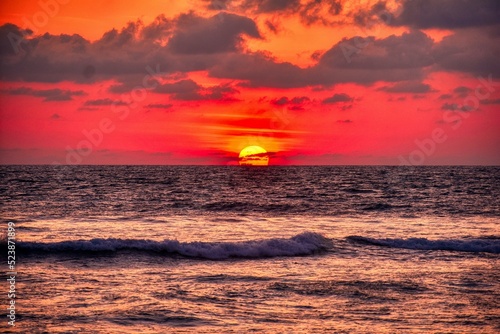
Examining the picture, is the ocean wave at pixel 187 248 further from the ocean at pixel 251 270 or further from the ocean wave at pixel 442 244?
Answer: the ocean wave at pixel 442 244

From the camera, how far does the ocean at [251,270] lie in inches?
622

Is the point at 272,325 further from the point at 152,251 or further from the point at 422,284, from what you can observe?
the point at 152,251

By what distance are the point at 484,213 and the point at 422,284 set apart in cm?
2923

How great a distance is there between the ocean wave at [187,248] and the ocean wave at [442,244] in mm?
3770

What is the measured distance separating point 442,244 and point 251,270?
41.0ft

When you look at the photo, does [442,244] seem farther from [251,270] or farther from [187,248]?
[187,248]

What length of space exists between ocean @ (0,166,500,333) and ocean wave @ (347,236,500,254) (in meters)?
0.11

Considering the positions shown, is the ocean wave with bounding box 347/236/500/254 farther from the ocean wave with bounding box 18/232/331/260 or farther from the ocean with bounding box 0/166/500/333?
the ocean wave with bounding box 18/232/331/260

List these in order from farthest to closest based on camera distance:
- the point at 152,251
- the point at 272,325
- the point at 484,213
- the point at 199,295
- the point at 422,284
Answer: the point at 484,213
the point at 152,251
the point at 422,284
the point at 199,295
the point at 272,325

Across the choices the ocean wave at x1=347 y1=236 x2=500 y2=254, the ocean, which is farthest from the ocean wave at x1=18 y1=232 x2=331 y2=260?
the ocean wave at x1=347 y1=236 x2=500 y2=254

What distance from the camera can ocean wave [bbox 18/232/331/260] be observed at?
2667 cm

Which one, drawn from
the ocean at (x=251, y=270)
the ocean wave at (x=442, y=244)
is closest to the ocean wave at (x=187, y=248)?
the ocean at (x=251, y=270)

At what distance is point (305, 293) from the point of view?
1878 centimetres

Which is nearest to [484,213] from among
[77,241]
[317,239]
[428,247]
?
[428,247]
